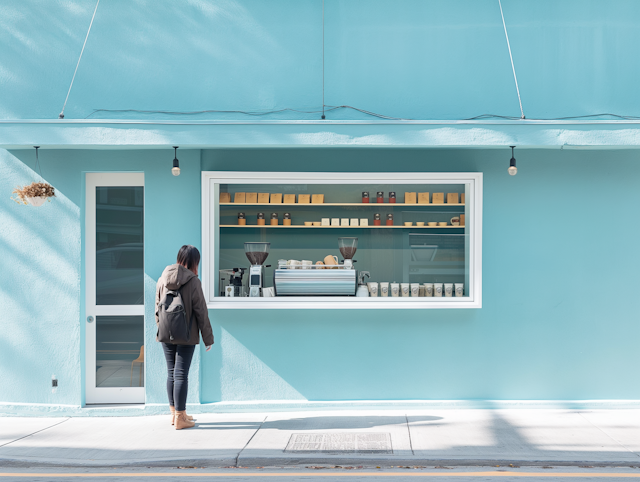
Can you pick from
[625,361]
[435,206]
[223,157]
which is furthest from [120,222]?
[625,361]

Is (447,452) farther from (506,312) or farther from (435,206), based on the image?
(435,206)

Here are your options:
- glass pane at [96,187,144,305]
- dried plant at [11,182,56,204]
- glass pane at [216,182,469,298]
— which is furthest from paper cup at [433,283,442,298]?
dried plant at [11,182,56,204]

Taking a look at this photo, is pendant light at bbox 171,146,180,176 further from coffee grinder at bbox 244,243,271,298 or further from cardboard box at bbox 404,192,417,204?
cardboard box at bbox 404,192,417,204

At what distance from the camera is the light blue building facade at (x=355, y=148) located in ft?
17.9

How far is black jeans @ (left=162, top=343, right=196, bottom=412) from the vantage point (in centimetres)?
487

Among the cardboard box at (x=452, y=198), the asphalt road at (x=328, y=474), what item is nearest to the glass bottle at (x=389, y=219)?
the cardboard box at (x=452, y=198)

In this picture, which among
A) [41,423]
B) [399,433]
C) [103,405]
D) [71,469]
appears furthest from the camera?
[103,405]

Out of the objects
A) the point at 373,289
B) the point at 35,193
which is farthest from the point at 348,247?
the point at 35,193

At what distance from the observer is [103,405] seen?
18.3 ft

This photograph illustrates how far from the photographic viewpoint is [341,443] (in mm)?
4527

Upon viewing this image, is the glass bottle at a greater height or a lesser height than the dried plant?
lesser

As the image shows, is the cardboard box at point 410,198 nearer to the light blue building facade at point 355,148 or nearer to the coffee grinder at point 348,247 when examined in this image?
the light blue building facade at point 355,148

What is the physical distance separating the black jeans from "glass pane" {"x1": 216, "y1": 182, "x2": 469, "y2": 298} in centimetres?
92

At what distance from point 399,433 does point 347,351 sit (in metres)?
1.08
